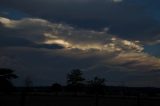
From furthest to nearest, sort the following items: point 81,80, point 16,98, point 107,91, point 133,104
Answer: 1. point 81,80
2. point 107,91
3. point 16,98
4. point 133,104

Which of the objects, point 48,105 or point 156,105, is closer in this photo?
point 48,105

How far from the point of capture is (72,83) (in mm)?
110312

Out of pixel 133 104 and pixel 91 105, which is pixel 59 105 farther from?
pixel 133 104

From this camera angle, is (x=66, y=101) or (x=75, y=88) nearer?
(x=66, y=101)

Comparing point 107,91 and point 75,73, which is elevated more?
point 75,73

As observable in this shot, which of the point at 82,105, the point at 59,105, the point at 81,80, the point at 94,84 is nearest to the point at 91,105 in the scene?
the point at 82,105

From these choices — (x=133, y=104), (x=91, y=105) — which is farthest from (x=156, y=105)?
(x=91, y=105)

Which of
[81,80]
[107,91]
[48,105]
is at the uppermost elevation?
[81,80]

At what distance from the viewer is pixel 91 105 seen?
31.0m

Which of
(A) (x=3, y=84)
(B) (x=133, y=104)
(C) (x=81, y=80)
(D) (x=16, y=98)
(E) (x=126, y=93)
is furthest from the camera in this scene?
(C) (x=81, y=80)

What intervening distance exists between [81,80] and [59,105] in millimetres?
79911

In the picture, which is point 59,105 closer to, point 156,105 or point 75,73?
point 156,105

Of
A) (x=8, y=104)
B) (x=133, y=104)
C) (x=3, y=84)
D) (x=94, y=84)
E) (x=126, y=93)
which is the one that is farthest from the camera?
(x=94, y=84)

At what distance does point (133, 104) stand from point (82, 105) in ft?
19.1
